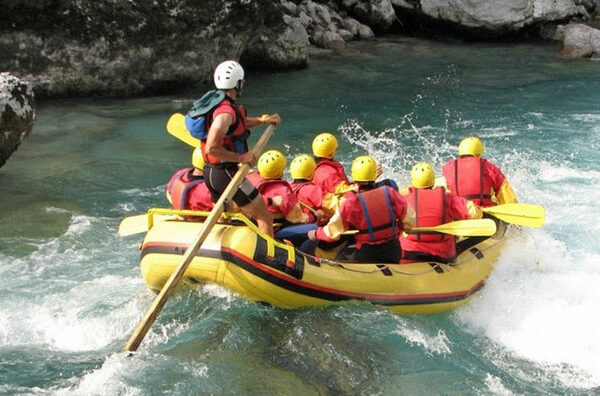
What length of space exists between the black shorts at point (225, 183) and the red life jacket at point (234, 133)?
0.24 ft

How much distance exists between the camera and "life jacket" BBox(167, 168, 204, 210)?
6.50 metres

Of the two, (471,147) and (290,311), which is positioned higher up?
(471,147)

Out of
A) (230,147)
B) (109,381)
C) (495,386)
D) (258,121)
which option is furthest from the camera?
(258,121)

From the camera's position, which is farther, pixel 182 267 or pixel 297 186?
pixel 297 186

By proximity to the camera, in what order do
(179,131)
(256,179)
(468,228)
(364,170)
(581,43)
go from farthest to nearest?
1. (581,43)
2. (179,131)
3. (256,179)
4. (468,228)
5. (364,170)

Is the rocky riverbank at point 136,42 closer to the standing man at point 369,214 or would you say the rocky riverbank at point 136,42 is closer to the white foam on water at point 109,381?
the standing man at point 369,214

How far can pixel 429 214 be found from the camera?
6.59 meters

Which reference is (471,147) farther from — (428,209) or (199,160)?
(199,160)

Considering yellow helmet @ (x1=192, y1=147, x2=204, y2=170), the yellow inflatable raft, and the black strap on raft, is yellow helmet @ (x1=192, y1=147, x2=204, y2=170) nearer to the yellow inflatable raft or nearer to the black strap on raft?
the yellow inflatable raft

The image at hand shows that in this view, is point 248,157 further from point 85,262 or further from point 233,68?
point 85,262

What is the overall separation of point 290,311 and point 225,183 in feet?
3.83

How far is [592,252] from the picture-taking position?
8.33m

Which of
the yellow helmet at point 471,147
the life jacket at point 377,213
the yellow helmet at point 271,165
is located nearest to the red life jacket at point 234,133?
the yellow helmet at point 271,165

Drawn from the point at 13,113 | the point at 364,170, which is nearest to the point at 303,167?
the point at 364,170
